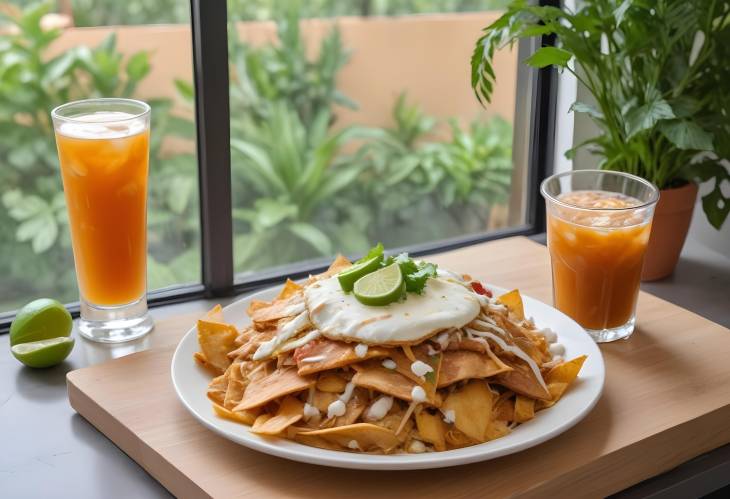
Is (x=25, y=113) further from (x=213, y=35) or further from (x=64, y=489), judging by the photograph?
(x=64, y=489)

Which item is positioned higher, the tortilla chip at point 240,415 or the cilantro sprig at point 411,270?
the cilantro sprig at point 411,270

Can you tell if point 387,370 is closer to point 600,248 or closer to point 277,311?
point 277,311

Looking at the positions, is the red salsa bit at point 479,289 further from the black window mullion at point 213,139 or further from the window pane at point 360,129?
the window pane at point 360,129

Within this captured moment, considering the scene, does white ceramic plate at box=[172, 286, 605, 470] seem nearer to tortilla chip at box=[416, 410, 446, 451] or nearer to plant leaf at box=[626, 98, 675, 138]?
tortilla chip at box=[416, 410, 446, 451]

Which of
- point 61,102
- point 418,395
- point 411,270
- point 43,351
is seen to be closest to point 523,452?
point 418,395

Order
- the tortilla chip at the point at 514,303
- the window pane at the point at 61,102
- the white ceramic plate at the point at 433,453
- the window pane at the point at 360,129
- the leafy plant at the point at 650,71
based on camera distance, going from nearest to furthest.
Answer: the white ceramic plate at the point at 433,453, the tortilla chip at the point at 514,303, the leafy plant at the point at 650,71, the window pane at the point at 61,102, the window pane at the point at 360,129

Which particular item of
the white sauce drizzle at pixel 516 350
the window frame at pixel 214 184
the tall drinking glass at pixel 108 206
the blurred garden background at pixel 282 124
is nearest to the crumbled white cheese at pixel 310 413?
the white sauce drizzle at pixel 516 350
